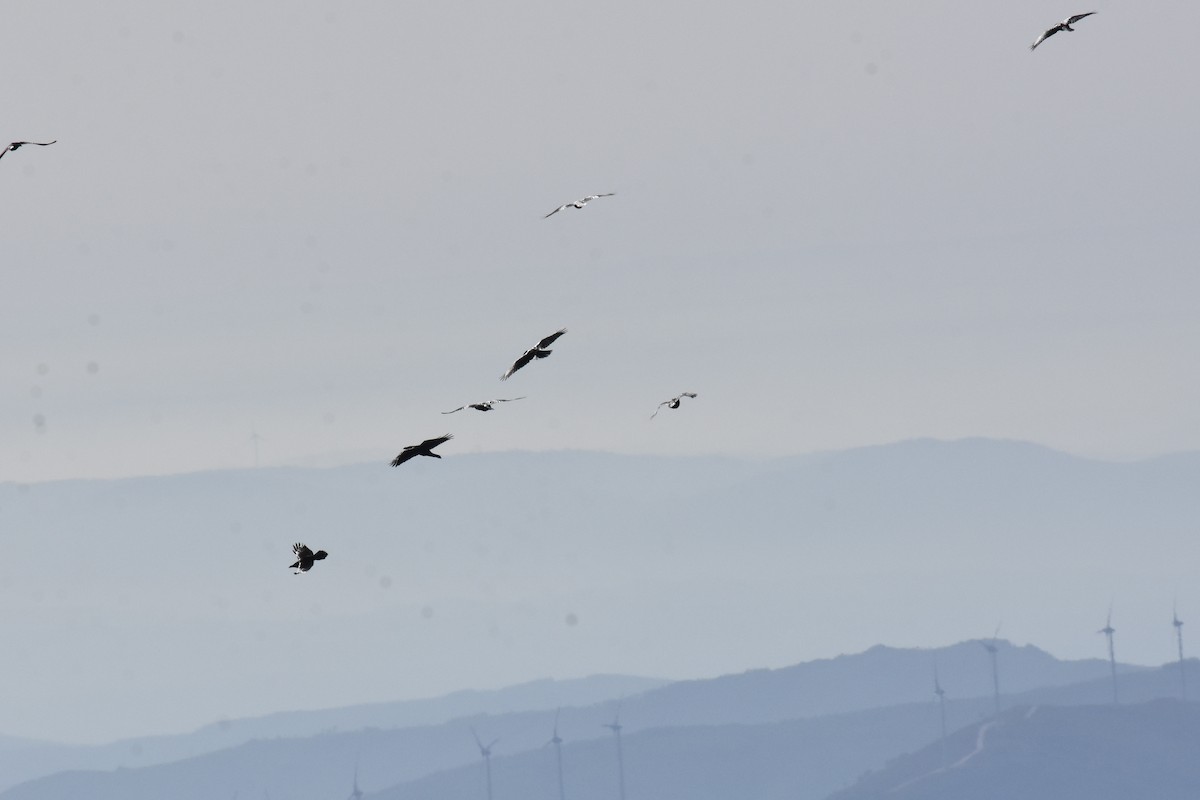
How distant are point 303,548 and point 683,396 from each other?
27.2m

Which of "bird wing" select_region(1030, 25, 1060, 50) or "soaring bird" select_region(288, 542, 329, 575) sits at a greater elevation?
"bird wing" select_region(1030, 25, 1060, 50)

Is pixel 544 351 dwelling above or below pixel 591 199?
below

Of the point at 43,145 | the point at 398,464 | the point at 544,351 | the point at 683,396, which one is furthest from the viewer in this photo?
the point at 683,396

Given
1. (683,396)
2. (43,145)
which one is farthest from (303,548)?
(683,396)

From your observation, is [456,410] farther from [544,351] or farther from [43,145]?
[43,145]

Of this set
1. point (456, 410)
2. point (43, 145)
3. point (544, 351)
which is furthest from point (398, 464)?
point (43, 145)

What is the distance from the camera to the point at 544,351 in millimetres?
74688

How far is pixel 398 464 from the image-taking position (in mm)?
67312

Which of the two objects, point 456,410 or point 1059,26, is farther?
point 1059,26

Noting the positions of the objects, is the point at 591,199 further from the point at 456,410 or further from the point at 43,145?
the point at 43,145

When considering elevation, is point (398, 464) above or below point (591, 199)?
below

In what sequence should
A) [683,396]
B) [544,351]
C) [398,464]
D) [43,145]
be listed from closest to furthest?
[43,145], [398,464], [544,351], [683,396]

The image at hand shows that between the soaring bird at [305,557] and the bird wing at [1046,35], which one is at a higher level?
the bird wing at [1046,35]

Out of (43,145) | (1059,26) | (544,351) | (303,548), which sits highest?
(1059,26)
